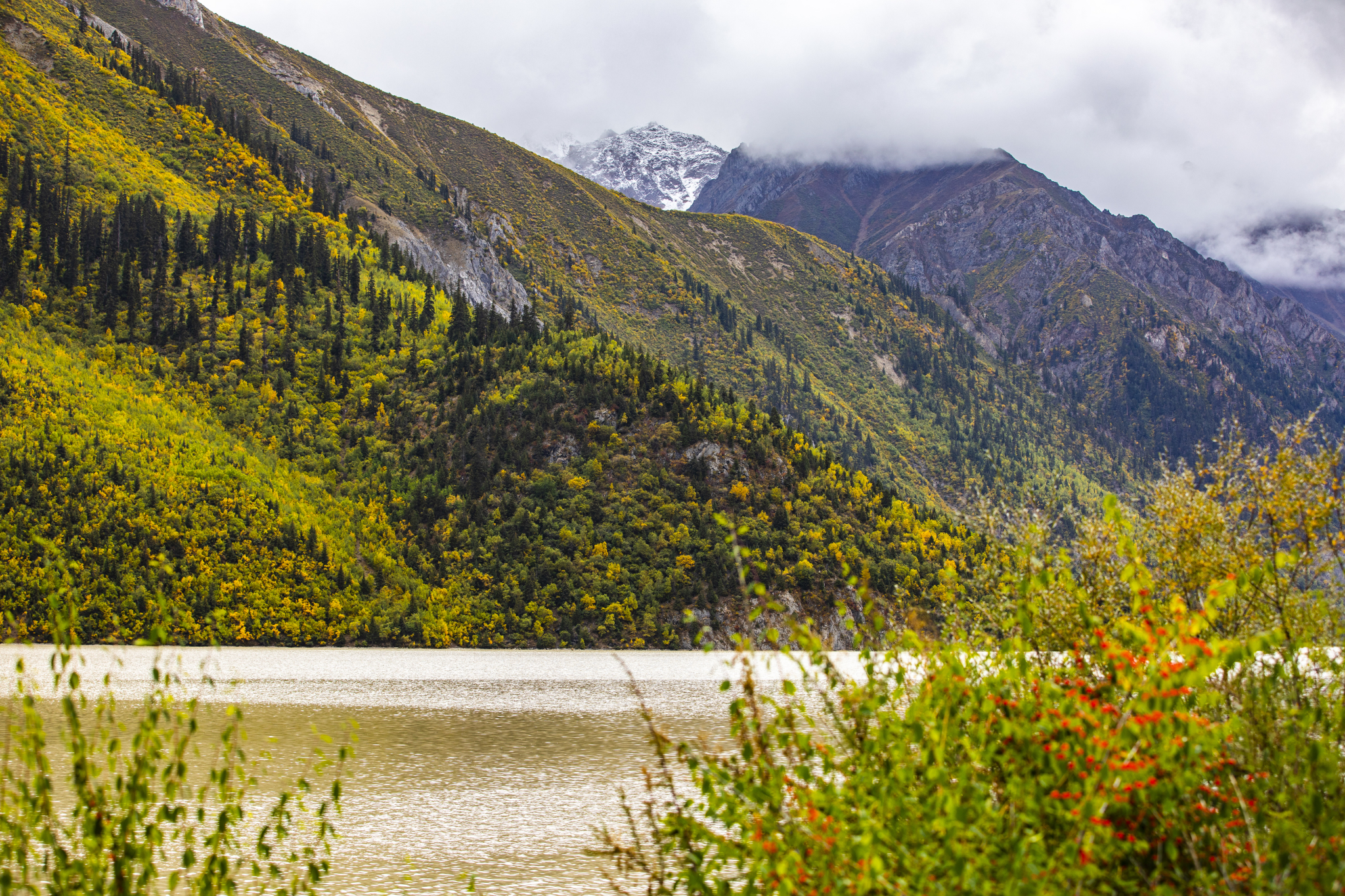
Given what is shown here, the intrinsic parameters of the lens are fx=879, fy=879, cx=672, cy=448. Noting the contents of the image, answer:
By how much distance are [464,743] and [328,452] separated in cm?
7941

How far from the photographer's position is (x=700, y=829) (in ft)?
27.5

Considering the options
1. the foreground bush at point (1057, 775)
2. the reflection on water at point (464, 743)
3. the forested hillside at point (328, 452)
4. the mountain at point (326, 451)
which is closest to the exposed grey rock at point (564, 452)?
the mountain at point (326, 451)

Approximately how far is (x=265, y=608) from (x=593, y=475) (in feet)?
139

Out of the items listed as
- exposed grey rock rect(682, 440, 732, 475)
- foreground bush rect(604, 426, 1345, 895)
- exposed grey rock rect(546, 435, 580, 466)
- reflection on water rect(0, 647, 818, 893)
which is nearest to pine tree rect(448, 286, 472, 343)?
exposed grey rock rect(546, 435, 580, 466)

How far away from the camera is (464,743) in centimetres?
3956

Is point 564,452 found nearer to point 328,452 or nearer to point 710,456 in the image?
point 710,456

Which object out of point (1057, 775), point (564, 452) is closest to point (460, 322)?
point (564, 452)

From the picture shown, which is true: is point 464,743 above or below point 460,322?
below

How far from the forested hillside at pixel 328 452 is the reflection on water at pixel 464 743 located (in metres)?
11.7

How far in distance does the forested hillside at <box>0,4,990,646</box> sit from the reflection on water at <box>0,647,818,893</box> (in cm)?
1170

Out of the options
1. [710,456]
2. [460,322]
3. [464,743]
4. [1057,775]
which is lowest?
[464,743]

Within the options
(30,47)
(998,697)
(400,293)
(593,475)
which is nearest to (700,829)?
(998,697)

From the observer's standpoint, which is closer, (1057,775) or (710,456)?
(1057,775)

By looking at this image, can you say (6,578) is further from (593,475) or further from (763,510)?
(763,510)
